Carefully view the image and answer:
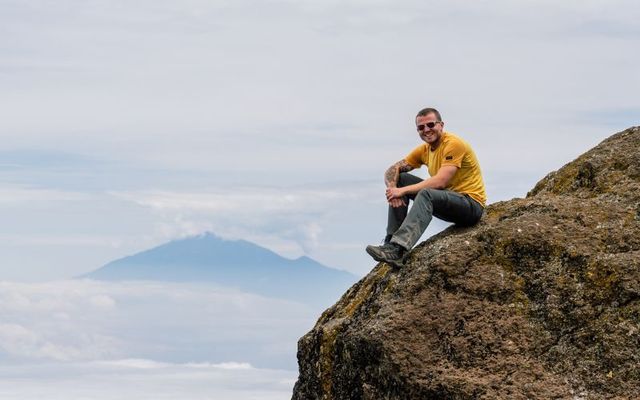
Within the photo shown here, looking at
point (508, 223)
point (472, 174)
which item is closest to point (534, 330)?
point (508, 223)

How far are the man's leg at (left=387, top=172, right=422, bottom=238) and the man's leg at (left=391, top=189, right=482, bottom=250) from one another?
652 mm

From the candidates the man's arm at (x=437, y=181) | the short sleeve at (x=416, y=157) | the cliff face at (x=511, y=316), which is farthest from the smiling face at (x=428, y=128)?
the cliff face at (x=511, y=316)

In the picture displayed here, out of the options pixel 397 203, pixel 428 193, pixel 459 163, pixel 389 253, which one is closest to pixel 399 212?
pixel 397 203

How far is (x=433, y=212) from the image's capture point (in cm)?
1581

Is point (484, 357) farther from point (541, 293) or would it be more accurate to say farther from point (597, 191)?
point (597, 191)

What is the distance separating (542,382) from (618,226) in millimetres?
2845

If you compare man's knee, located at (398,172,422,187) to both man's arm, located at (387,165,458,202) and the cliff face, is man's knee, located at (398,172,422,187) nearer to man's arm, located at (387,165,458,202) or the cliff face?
man's arm, located at (387,165,458,202)

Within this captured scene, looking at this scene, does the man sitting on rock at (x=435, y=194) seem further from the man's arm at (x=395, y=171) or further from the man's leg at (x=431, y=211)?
the man's arm at (x=395, y=171)

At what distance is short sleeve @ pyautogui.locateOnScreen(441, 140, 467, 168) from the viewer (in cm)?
1567

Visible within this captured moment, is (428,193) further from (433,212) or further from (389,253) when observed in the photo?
(389,253)

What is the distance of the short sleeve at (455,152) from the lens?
15672 mm

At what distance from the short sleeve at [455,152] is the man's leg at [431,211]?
0.47m

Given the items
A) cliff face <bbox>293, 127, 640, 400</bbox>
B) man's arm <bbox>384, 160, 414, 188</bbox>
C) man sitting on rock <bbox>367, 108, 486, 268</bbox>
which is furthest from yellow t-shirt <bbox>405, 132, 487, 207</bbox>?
cliff face <bbox>293, 127, 640, 400</bbox>

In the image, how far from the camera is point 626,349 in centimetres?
1395
